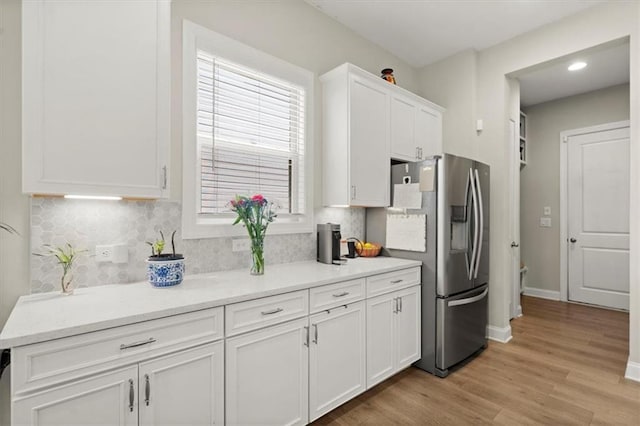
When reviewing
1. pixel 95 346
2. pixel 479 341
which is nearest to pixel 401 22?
pixel 479 341

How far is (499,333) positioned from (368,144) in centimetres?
241

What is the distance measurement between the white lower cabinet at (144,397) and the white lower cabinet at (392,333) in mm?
1132

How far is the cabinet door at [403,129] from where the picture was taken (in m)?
3.03

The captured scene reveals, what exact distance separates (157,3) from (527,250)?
5753mm

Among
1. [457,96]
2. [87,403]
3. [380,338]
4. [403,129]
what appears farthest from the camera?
[457,96]

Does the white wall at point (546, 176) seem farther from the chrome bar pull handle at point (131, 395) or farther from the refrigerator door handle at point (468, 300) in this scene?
the chrome bar pull handle at point (131, 395)

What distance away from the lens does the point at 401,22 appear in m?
3.01

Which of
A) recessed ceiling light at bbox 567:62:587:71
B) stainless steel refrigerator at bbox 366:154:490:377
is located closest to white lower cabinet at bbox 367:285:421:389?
stainless steel refrigerator at bbox 366:154:490:377

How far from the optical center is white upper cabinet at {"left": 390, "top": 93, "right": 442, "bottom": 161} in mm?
3057

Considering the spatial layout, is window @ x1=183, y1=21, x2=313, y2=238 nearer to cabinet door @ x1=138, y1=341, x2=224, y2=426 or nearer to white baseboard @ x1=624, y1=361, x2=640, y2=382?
cabinet door @ x1=138, y1=341, x2=224, y2=426

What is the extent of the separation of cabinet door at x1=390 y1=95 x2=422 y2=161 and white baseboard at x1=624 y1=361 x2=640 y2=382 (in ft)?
8.00

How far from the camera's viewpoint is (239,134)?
2.33m

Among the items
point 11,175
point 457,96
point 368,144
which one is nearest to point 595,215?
point 457,96

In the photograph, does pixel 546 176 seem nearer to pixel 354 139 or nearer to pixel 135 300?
pixel 354 139
